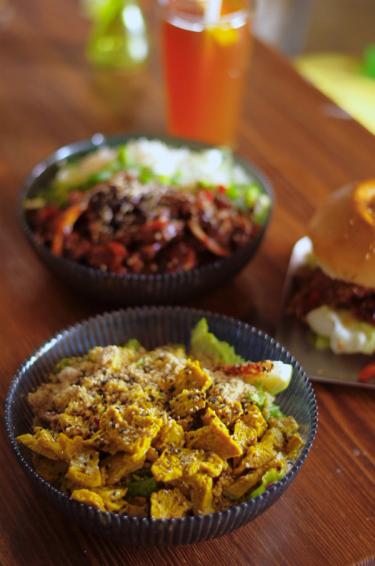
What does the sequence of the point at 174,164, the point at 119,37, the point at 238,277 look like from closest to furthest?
the point at 238,277 → the point at 174,164 → the point at 119,37

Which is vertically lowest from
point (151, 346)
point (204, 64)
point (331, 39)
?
point (331, 39)

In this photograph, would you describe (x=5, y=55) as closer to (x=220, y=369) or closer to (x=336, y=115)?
(x=336, y=115)

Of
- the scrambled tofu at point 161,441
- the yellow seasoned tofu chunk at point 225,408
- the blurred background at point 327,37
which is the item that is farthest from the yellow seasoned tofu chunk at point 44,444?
the blurred background at point 327,37

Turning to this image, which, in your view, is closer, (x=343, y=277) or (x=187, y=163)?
(x=343, y=277)

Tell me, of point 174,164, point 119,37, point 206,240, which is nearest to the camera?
point 206,240

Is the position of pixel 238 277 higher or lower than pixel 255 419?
lower

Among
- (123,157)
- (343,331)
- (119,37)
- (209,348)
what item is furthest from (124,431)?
(119,37)

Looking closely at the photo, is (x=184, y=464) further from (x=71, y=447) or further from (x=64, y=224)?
(x=64, y=224)

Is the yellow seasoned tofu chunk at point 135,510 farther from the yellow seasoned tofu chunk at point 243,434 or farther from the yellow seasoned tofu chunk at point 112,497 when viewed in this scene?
the yellow seasoned tofu chunk at point 243,434

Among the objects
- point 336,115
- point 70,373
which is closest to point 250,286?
point 70,373
